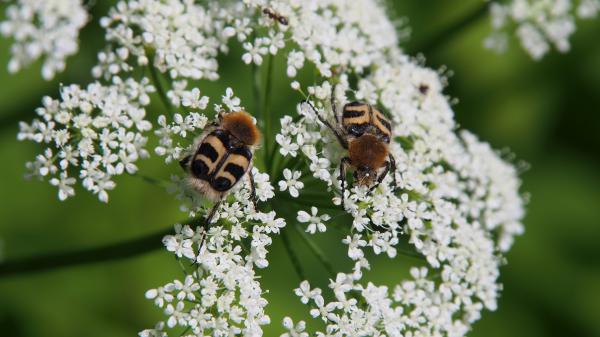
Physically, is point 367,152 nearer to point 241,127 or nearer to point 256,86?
point 241,127

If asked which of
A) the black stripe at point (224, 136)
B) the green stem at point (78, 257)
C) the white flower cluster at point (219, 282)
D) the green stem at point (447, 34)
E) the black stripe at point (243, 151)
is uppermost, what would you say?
the green stem at point (447, 34)

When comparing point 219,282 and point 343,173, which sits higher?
point 343,173

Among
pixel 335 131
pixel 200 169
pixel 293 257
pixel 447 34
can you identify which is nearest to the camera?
pixel 200 169

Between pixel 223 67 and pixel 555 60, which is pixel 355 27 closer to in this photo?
pixel 223 67

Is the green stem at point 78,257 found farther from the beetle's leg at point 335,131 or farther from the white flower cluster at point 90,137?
the beetle's leg at point 335,131

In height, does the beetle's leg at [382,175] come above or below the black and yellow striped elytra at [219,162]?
above

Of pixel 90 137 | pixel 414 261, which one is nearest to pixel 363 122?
pixel 90 137

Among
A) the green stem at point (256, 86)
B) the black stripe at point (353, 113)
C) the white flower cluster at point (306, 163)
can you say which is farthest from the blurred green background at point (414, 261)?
the black stripe at point (353, 113)
